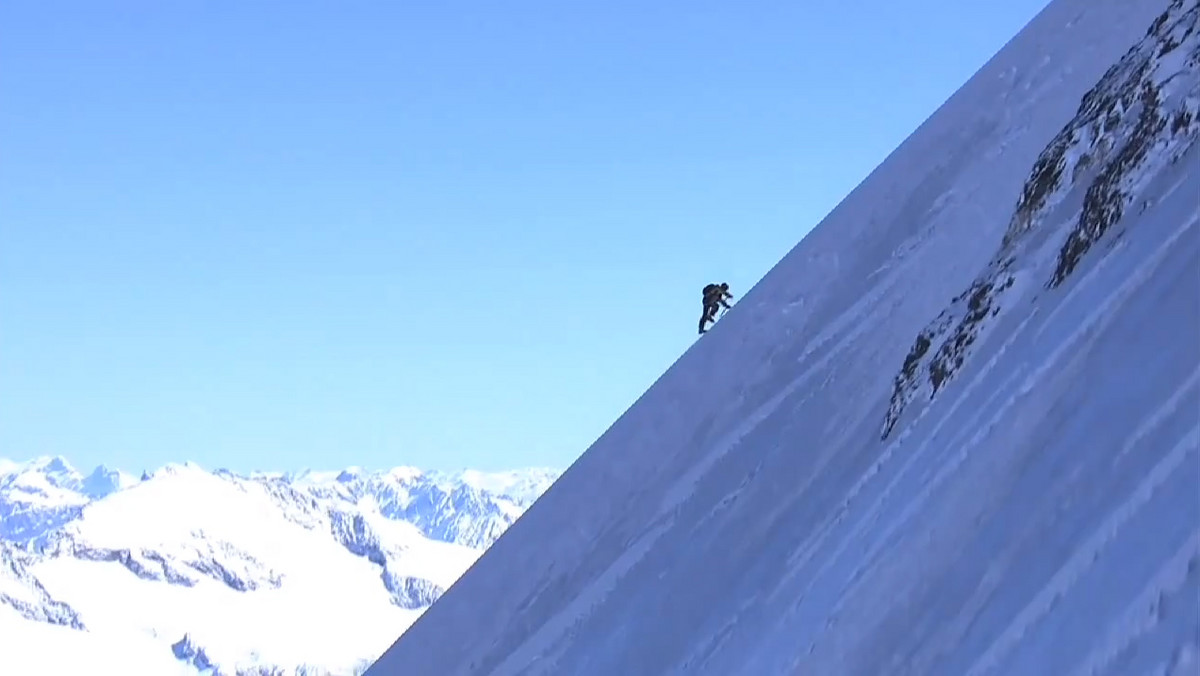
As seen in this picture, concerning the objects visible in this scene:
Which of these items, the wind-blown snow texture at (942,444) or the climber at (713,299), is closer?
the wind-blown snow texture at (942,444)

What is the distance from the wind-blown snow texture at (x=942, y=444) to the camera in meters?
9.15

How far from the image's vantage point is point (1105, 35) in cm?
3209

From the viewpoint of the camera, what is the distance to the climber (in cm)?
3628

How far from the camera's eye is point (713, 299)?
3634cm

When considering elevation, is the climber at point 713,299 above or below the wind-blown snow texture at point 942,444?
above

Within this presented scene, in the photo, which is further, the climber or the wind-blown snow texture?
the climber

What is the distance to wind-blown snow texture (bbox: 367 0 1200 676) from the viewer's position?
30.0 feet

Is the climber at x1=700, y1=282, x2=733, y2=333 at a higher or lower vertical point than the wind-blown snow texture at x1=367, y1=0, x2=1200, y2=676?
higher

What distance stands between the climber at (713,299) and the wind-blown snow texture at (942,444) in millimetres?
1812

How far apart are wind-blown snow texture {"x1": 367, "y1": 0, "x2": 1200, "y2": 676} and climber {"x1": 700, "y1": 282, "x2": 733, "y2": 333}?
5.94 ft

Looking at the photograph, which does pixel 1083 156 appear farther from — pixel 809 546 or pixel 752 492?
pixel 752 492

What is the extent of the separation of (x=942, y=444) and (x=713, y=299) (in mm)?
22564

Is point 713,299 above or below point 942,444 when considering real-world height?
above

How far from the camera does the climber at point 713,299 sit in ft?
119
